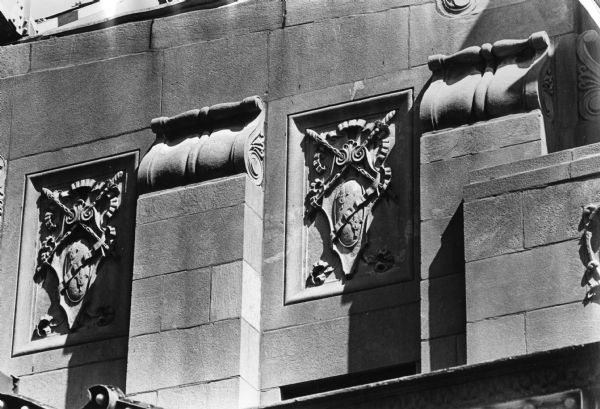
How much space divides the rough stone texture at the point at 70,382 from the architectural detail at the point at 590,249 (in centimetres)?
521

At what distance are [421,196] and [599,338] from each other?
3015mm

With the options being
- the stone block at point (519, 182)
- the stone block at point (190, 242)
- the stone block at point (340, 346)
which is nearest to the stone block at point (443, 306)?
the stone block at point (340, 346)

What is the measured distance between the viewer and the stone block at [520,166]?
24.1m

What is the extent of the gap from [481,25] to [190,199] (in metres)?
3.52

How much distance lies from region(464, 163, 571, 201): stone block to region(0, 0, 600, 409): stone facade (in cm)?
2

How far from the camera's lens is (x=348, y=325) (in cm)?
2514

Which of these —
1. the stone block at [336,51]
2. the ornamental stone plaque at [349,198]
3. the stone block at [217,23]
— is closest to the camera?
the ornamental stone plaque at [349,198]

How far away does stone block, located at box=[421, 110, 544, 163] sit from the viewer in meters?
24.8

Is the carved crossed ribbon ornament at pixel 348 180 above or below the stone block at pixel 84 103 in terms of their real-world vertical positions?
below

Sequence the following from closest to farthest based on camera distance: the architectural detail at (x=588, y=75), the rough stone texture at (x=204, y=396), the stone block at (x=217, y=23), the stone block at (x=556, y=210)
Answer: the stone block at (x=556, y=210), the rough stone texture at (x=204, y=396), the architectural detail at (x=588, y=75), the stone block at (x=217, y=23)

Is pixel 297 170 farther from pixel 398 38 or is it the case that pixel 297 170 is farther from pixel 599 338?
pixel 599 338

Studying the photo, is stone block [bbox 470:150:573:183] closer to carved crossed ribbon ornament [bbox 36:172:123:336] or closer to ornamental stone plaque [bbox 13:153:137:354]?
ornamental stone plaque [bbox 13:153:137:354]

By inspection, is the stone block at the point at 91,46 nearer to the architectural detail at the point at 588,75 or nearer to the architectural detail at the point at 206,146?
the architectural detail at the point at 206,146

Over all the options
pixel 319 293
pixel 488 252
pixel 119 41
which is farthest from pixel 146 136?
pixel 488 252
